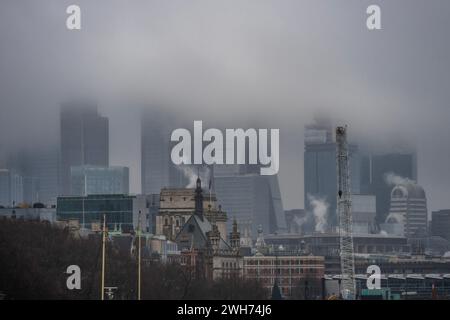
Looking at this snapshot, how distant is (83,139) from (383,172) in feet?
86.3

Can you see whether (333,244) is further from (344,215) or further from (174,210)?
(174,210)

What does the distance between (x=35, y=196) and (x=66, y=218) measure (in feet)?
10.4

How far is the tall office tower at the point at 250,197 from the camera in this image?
97.2 m

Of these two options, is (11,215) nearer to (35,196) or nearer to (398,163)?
(35,196)

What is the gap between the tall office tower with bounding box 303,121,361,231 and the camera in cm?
7969

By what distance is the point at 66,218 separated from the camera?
8081 cm

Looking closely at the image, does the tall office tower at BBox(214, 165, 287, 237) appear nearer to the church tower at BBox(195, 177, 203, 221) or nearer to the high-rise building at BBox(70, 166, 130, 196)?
the church tower at BBox(195, 177, 203, 221)

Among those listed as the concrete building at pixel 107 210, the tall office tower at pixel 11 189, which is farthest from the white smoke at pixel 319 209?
the tall office tower at pixel 11 189

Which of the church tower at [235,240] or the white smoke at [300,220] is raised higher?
the white smoke at [300,220]

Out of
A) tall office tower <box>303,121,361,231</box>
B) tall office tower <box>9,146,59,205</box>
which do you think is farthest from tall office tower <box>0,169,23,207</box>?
tall office tower <box>303,121,361,231</box>

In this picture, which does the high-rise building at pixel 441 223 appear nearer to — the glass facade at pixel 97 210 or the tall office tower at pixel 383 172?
the tall office tower at pixel 383 172

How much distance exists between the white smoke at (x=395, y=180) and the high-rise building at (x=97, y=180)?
14.5 metres

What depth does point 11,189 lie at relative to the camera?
79.9 m

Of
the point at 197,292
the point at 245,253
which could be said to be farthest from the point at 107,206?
the point at 197,292
